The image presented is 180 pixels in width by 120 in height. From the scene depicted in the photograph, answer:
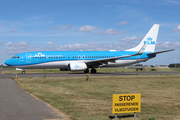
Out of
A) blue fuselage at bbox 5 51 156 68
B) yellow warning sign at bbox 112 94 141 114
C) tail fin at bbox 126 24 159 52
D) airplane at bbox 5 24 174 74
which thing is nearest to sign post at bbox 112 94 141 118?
yellow warning sign at bbox 112 94 141 114

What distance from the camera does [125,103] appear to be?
26.5 feet

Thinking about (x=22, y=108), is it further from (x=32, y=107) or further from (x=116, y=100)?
(x=116, y=100)

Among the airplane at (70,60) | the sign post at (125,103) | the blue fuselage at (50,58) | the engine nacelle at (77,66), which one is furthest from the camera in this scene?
the blue fuselage at (50,58)

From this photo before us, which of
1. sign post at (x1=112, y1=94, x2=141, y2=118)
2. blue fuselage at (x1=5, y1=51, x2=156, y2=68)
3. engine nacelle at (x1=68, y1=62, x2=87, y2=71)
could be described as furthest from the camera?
blue fuselage at (x1=5, y1=51, x2=156, y2=68)

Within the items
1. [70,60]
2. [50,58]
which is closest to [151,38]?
[70,60]

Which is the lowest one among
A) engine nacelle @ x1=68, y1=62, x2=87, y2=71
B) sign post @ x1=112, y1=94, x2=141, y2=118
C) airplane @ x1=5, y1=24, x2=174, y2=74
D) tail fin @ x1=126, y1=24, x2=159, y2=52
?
sign post @ x1=112, y1=94, x2=141, y2=118

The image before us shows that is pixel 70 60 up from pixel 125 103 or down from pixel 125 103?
up

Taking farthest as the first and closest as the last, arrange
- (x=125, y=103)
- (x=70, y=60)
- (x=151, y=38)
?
(x=151, y=38) < (x=70, y=60) < (x=125, y=103)

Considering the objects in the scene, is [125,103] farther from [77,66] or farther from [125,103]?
[77,66]

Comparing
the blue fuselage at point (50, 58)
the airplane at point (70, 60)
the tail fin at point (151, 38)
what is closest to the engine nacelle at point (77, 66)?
the airplane at point (70, 60)

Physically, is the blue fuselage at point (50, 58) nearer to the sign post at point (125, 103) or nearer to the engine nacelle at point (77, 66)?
the engine nacelle at point (77, 66)

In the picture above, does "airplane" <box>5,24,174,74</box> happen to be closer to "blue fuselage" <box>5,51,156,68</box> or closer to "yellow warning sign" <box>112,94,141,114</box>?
"blue fuselage" <box>5,51,156,68</box>

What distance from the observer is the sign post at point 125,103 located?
792cm

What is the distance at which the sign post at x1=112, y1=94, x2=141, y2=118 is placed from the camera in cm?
792
